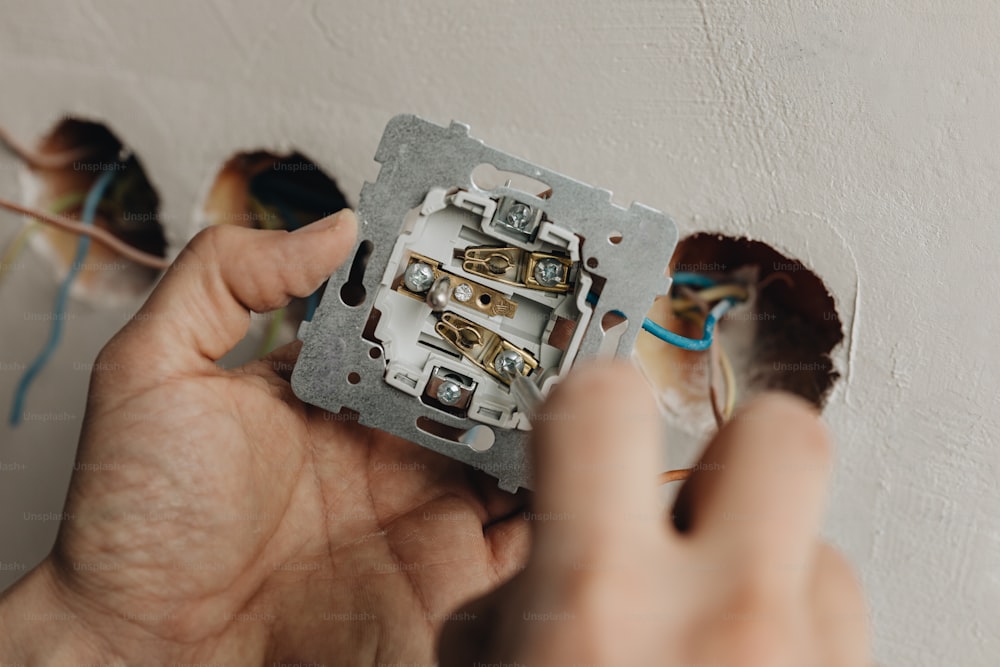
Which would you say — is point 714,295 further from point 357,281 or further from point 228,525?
point 228,525

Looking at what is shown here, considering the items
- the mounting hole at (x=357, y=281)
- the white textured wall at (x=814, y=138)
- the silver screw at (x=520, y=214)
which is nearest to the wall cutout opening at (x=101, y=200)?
the white textured wall at (x=814, y=138)

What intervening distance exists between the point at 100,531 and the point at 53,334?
67 cm

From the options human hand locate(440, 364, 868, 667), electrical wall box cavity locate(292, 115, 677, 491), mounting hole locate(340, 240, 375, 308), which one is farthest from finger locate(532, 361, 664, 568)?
mounting hole locate(340, 240, 375, 308)

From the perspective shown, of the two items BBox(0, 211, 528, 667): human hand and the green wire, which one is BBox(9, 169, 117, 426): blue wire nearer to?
the green wire

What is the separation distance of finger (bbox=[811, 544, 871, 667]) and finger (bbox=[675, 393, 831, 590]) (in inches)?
2.5

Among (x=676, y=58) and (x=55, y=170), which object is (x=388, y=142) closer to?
(x=676, y=58)

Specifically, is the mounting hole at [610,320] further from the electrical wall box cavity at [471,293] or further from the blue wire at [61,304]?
the blue wire at [61,304]

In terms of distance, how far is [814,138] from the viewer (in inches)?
40.4

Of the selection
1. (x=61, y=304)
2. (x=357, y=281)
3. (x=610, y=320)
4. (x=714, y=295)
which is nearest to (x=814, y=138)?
(x=714, y=295)

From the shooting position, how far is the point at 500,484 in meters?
0.89

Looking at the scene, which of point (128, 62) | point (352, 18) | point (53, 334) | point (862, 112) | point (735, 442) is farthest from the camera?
point (53, 334)

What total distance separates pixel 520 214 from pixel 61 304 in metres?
0.99

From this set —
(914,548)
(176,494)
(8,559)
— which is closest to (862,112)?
(914,548)

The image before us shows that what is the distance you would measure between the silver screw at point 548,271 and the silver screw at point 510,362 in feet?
0.31
